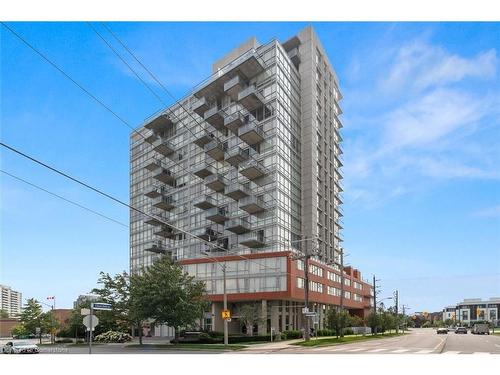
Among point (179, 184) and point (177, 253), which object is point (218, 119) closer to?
point (179, 184)

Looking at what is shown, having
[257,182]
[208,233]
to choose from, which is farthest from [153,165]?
[257,182]

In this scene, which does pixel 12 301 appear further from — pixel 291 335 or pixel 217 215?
pixel 291 335

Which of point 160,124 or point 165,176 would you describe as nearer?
point 165,176

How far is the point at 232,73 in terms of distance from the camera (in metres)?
68.8

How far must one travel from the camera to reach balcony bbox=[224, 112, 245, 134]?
66.3 metres

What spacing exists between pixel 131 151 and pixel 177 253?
28376 mm

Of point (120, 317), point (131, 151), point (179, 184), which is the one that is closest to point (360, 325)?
point (179, 184)

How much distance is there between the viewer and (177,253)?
79.9 meters

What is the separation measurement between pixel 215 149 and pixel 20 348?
130ft

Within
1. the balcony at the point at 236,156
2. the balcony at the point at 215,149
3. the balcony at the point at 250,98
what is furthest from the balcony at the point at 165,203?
the balcony at the point at 250,98

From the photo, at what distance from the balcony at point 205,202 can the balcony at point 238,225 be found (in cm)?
463

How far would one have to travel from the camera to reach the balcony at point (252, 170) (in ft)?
208

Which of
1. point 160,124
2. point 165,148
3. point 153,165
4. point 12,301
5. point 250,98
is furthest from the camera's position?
point 12,301

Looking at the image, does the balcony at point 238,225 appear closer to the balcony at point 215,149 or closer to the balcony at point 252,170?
→ the balcony at point 252,170
